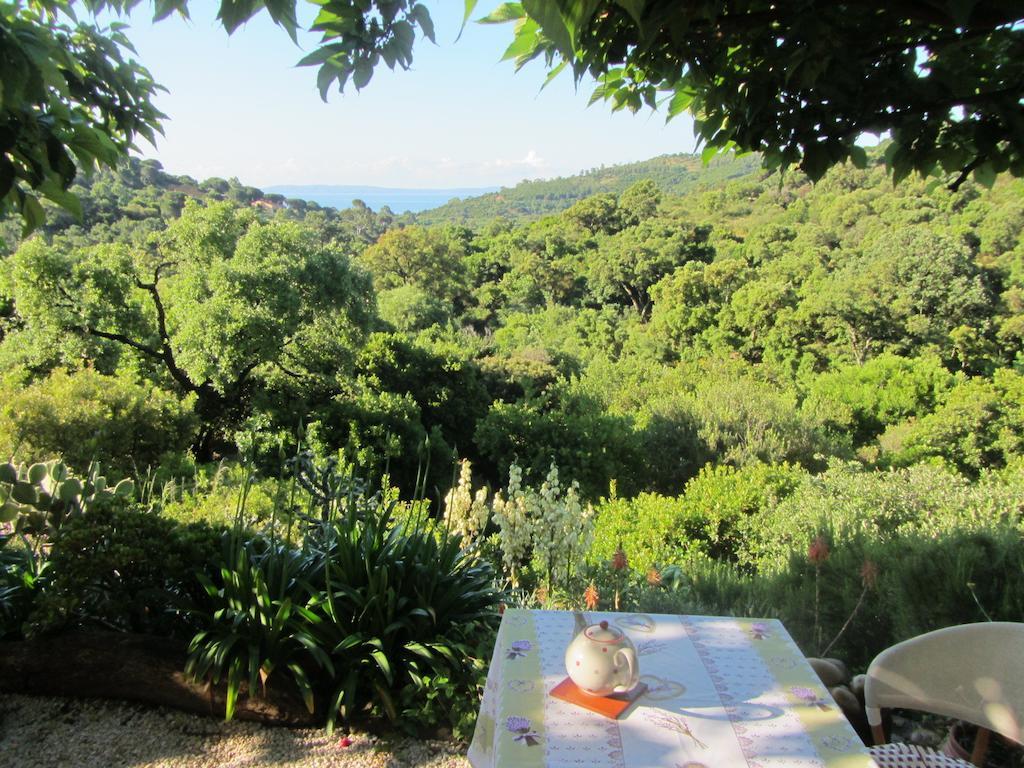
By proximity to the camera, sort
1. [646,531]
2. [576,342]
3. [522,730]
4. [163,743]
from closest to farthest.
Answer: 1. [522,730]
2. [163,743]
3. [646,531]
4. [576,342]

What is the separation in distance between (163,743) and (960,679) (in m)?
2.18

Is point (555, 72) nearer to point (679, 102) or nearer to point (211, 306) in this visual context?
point (679, 102)

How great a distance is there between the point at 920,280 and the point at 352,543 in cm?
2094

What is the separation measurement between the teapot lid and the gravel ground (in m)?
0.86

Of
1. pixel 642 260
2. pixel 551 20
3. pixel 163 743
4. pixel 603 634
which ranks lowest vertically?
pixel 163 743

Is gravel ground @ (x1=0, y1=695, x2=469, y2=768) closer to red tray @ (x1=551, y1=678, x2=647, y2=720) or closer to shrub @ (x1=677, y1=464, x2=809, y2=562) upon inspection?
red tray @ (x1=551, y1=678, x2=647, y2=720)

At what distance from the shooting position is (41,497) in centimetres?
254

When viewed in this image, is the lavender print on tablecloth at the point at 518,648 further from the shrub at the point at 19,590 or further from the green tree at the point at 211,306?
the green tree at the point at 211,306

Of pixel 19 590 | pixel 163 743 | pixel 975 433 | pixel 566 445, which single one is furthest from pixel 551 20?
pixel 975 433

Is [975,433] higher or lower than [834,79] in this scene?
lower

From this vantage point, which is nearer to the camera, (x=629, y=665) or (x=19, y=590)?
(x=629, y=665)

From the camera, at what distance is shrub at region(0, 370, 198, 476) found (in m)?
6.16

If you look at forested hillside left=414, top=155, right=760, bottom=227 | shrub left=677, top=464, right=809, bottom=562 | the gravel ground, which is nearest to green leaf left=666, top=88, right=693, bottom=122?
the gravel ground

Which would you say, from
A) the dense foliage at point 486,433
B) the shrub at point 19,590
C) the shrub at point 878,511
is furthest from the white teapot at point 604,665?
the shrub at point 878,511
